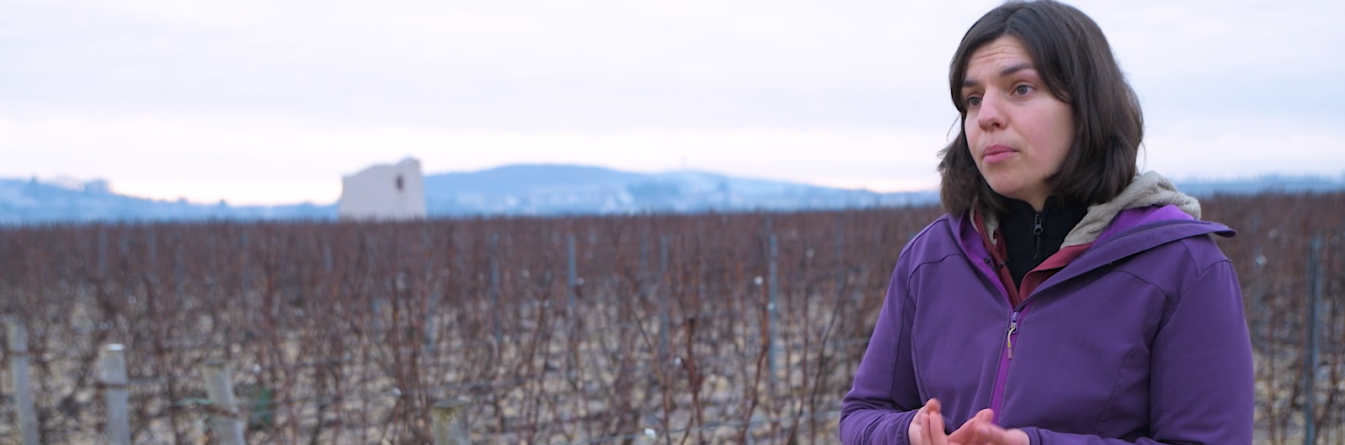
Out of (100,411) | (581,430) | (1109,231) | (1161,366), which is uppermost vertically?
(1109,231)

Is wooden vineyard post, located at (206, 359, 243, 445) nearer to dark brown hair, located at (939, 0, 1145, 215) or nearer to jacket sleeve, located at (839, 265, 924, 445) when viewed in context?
jacket sleeve, located at (839, 265, 924, 445)

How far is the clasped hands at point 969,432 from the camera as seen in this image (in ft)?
3.35

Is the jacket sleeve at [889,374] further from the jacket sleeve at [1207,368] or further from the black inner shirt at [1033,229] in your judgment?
the jacket sleeve at [1207,368]

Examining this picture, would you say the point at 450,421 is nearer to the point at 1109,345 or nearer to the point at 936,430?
the point at 936,430

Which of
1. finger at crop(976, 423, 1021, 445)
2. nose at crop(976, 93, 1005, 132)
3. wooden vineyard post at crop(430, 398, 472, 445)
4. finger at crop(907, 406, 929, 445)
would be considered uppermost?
nose at crop(976, 93, 1005, 132)

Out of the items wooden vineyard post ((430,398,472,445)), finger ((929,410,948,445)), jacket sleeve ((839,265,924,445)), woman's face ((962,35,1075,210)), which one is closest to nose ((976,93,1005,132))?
woman's face ((962,35,1075,210))

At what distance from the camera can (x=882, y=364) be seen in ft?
4.43

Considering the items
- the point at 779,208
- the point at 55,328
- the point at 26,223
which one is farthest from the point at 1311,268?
the point at 26,223

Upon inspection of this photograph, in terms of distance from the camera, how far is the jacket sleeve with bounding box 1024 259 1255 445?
1038mm

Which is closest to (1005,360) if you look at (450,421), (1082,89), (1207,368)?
(1207,368)

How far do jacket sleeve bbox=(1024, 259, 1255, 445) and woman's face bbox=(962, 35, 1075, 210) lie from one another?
234 millimetres

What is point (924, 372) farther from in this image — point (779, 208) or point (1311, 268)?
point (779, 208)

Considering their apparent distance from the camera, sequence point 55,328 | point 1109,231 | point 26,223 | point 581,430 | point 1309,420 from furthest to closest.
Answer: point 26,223, point 55,328, point 581,430, point 1309,420, point 1109,231

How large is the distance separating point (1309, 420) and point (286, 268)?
865cm
